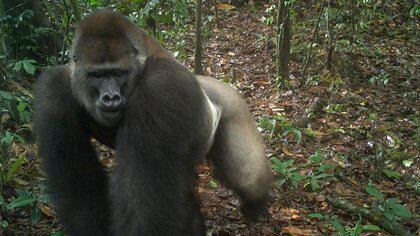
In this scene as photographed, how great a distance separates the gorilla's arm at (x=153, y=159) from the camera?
122 inches

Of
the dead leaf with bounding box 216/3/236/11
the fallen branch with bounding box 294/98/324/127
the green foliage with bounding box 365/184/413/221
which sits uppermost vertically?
the green foliage with bounding box 365/184/413/221

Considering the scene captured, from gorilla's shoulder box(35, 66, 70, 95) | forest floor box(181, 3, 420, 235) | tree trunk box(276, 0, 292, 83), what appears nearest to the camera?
gorilla's shoulder box(35, 66, 70, 95)

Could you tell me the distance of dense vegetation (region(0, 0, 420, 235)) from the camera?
4520 mm

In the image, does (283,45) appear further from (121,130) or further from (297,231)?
(121,130)

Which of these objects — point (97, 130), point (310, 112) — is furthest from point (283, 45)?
point (97, 130)

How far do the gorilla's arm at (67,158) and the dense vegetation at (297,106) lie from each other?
0.30 metres

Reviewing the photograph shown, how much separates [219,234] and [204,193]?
0.67m

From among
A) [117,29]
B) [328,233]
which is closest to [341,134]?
[328,233]

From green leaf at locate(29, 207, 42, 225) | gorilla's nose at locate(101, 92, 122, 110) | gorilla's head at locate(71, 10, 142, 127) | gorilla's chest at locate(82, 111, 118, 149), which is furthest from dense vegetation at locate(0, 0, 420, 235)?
gorilla's nose at locate(101, 92, 122, 110)

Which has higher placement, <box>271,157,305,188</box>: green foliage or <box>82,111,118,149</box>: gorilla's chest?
<box>82,111,118,149</box>: gorilla's chest

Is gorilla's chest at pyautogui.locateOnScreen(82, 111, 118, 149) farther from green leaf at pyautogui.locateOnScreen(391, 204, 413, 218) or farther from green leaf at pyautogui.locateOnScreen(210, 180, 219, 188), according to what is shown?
green leaf at pyautogui.locateOnScreen(391, 204, 413, 218)

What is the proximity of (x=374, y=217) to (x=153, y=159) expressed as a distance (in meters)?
2.30

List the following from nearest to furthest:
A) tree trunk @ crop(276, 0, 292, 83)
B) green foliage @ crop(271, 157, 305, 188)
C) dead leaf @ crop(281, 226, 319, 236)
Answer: dead leaf @ crop(281, 226, 319, 236), green foliage @ crop(271, 157, 305, 188), tree trunk @ crop(276, 0, 292, 83)

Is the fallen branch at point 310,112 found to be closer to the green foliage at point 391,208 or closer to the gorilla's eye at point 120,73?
the green foliage at point 391,208
